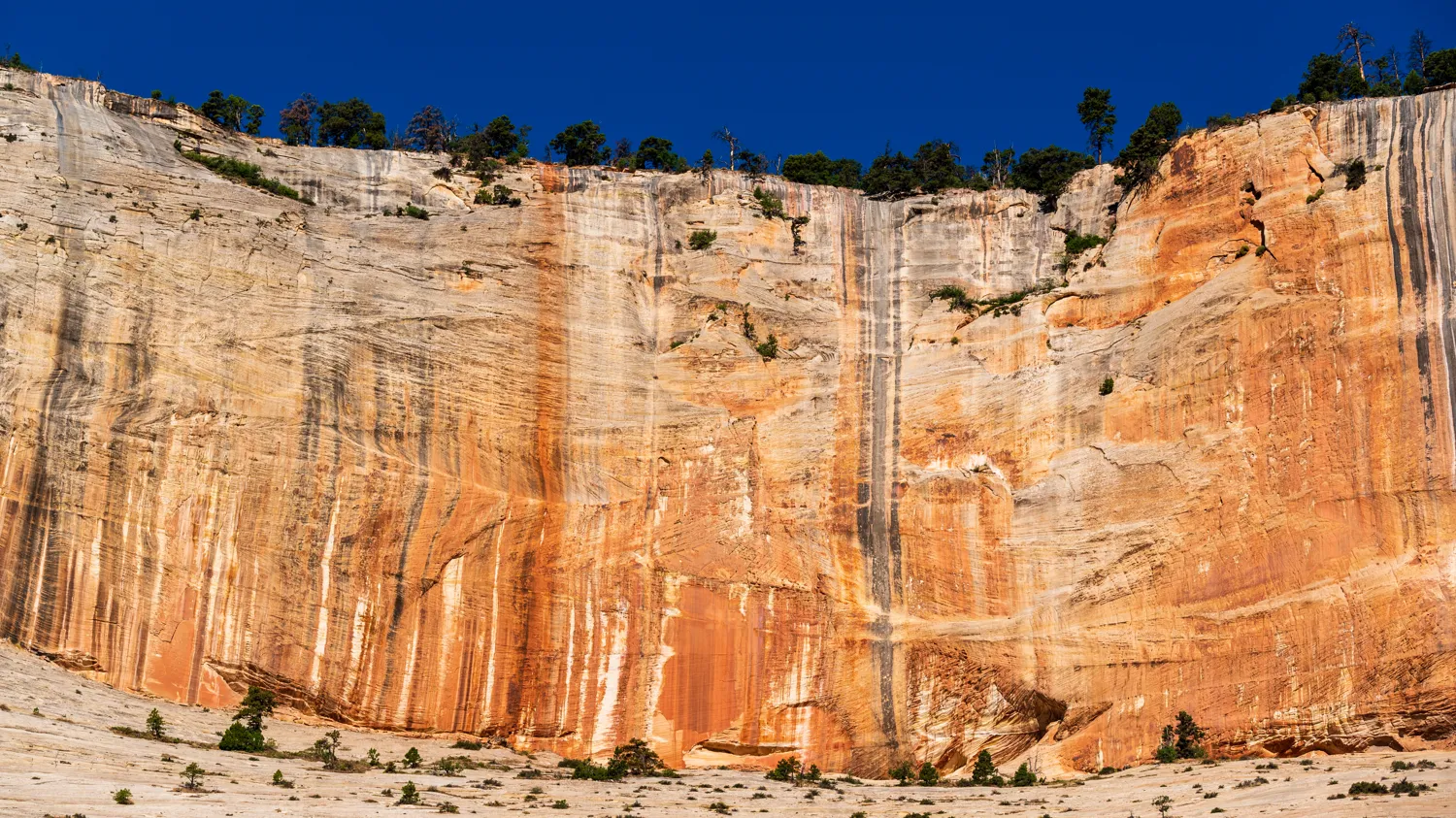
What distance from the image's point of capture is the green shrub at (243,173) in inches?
1698

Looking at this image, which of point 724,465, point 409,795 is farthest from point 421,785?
point 724,465

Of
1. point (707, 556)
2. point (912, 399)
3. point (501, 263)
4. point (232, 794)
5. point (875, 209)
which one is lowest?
point (232, 794)

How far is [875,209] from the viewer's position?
1842 inches

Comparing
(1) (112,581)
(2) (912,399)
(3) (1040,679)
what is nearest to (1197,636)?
(3) (1040,679)

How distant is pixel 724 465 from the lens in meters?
41.8

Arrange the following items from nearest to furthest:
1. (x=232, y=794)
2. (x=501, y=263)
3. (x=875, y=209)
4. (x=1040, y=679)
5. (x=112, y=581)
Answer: (x=232, y=794) < (x=112, y=581) < (x=1040, y=679) < (x=501, y=263) < (x=875, y=209)

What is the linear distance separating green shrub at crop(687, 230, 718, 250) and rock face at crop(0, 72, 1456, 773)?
1.09 m

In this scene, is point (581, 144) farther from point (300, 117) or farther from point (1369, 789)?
point (1369, 789)

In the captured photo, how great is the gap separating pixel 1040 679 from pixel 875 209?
15.5 m

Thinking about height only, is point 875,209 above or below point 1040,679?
→ above

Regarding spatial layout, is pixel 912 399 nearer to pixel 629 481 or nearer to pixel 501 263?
pixel 629 481

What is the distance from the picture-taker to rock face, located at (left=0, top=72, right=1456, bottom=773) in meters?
36.6

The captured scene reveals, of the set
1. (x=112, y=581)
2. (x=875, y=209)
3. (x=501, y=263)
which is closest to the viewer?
(x=112, y=581)

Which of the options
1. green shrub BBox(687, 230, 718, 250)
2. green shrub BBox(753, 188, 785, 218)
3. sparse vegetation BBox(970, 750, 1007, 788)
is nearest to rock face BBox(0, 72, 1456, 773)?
green shrub BBox(687, 230, 718, 250)
